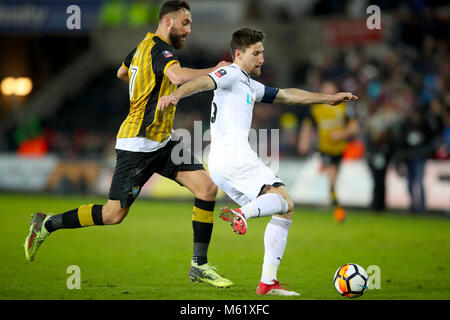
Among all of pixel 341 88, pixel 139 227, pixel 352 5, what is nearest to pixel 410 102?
pixel 341 88

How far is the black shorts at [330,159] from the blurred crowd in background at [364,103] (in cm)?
171

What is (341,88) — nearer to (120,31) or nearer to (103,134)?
(103,134)

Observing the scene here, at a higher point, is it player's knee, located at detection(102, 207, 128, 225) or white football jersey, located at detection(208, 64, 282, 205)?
white football jersey, located at detection(208, 64, 282, 205)

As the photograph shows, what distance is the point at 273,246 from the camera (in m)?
5.88

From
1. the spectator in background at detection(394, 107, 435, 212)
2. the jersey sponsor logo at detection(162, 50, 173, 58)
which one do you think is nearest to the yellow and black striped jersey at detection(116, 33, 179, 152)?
the jersey sponsor logo at detection(162, 50, 173, 58)

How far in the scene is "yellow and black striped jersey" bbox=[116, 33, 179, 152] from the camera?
6.32m

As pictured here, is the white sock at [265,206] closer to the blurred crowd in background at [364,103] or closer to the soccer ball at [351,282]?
the soccer ball at [351,282]

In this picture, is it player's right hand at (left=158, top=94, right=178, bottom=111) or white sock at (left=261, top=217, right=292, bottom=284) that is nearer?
player's right hand at (left=158, top=94, right=178, bottom=111)

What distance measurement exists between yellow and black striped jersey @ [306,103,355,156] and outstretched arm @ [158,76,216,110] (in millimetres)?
7615

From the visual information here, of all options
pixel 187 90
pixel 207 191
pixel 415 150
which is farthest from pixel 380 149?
pixel 187 90

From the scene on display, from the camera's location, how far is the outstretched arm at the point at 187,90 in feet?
17.2

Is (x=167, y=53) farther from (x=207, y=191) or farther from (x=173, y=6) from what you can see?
(x=207, y=191)

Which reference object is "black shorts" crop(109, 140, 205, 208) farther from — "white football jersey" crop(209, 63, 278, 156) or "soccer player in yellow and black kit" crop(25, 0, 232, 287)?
"white football jersey" crop(209, 63, 278, 156)

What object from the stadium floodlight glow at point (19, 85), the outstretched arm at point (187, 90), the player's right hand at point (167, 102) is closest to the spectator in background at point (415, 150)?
the outstretched arm at point (187, 90)
